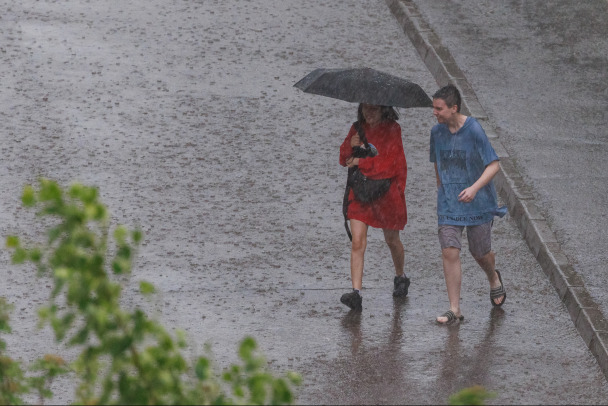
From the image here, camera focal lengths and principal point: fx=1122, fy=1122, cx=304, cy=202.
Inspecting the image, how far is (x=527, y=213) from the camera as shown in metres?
9.54

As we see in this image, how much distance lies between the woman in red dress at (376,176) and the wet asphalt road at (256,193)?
394 millimetres

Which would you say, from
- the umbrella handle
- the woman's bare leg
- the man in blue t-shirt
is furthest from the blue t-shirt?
the woman's bare leg

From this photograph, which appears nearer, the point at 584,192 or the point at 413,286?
the point at 413,286

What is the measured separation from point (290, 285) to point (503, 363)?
1.82 m

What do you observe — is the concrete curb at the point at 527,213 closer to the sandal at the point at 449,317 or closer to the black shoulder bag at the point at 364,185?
the sandal at the point at 449,317

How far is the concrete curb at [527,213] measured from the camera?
26.0 feet

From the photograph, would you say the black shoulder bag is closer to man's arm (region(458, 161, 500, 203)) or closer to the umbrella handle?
the umbrella handle

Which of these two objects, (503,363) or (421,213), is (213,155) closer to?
(421,213)

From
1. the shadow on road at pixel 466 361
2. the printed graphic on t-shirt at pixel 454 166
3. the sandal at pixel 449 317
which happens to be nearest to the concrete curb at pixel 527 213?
the shadow on road at pixel 466 361

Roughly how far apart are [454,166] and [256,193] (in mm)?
2574

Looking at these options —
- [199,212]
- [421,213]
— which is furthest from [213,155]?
[421,213]

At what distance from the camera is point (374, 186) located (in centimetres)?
816

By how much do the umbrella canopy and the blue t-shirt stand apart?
301mm

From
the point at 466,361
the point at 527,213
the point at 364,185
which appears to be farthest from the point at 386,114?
the point at 527,213
